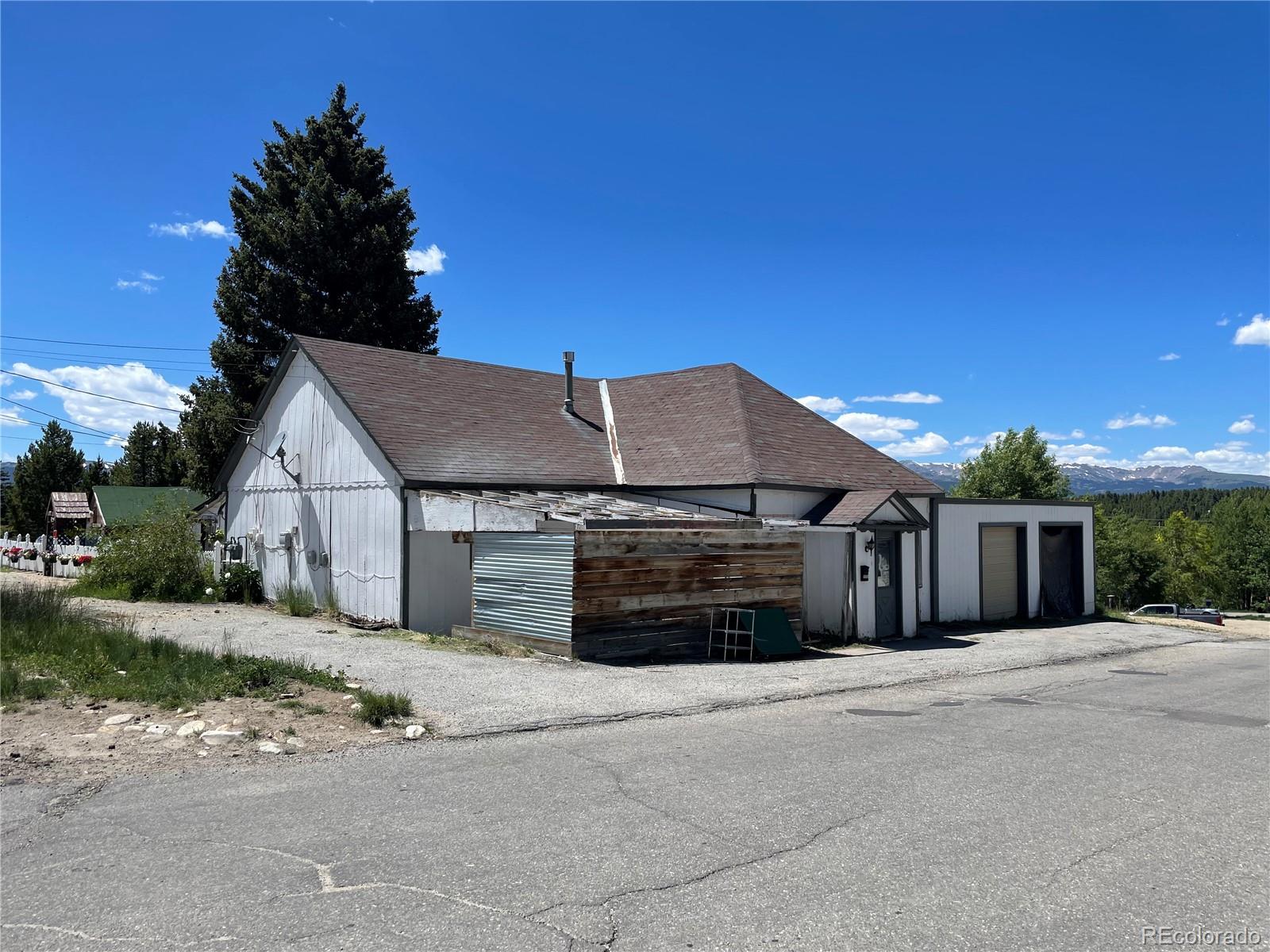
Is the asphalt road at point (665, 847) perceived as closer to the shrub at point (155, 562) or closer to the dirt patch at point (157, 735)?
the dirt patch at point (157, 735)

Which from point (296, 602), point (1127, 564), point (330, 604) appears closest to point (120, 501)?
point (296, 602)

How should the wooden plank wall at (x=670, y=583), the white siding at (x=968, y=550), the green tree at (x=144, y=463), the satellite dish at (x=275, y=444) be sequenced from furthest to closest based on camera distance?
the green tree at (x=144, y=463) < the satellite dish at (x=275, y=444) < the white siding at (x=968, y=550) < the wooden plank wall at (x=670, y=583)

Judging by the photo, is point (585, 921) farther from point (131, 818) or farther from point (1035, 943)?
point (131, 818)

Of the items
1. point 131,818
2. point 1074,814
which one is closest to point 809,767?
point 1074,814

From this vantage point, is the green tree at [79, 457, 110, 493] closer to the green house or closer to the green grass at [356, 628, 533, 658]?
the green house

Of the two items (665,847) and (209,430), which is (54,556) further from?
(665,847)

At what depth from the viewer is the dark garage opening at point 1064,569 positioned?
79.9 ft

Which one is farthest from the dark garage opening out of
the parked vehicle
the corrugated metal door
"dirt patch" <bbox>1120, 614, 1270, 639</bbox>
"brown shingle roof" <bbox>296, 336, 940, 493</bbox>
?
the corrugated metal door

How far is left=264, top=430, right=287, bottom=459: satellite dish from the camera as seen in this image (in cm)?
2130

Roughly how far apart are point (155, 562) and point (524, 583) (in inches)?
520

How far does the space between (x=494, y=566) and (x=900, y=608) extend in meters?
9.06

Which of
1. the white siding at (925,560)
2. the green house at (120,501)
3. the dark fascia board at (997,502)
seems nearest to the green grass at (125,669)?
the white siding at (925,560)

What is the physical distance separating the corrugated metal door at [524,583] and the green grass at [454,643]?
0.97ft

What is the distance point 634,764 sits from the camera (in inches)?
290
